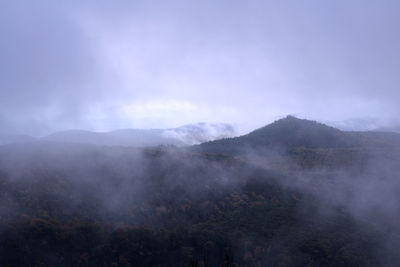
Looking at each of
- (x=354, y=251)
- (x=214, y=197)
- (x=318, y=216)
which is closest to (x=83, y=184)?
(x=214, y=197)

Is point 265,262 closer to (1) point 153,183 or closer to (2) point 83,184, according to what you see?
(1) point 153,183

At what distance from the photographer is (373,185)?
2145cm

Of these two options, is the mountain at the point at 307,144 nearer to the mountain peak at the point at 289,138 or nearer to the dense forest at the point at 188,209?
the mountain peak at the point at 289,138

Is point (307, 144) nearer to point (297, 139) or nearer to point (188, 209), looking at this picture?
point (297, 139)

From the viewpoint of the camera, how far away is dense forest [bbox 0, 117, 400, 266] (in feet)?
41.4

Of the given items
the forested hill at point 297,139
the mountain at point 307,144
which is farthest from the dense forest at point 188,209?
the forested hill at point 297,139

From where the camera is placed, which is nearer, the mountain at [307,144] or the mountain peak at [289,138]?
the mountain at [307,144]

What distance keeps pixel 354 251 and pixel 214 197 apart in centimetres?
843

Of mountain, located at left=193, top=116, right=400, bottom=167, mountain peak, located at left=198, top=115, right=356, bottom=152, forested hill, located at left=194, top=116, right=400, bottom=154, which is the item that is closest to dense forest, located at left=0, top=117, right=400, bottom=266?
mountain, located at left=193, top=116, right=400, bottom=167

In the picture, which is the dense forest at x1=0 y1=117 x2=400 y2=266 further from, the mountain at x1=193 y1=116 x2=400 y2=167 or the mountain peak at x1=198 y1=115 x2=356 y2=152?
the mountain peak at x1=198 y1=115 x2=356 y2=152

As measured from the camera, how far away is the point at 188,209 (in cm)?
1764

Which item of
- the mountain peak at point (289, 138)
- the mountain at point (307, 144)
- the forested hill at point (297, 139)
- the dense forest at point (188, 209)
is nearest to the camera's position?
the dense forest at point (188, 209)

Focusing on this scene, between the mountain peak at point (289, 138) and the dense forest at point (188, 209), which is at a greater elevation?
the mountain peak at point (289, 138)

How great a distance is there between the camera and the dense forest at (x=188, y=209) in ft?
41.4
